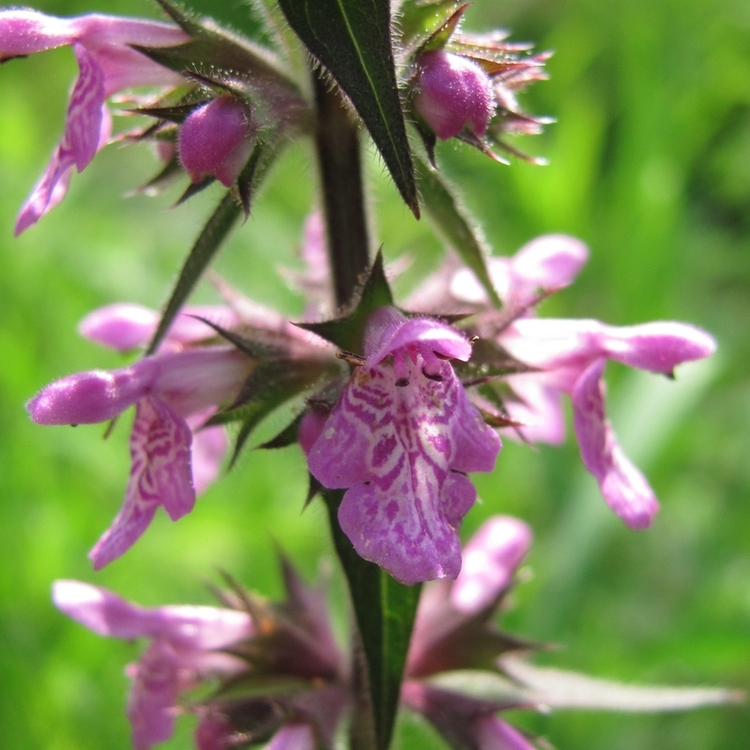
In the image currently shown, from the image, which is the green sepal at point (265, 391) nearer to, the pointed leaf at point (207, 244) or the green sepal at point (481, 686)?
the pointed leaf at point (207, 244)

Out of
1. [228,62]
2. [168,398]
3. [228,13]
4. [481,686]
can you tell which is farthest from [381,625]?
[228,13]

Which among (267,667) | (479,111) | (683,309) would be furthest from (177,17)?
(683,309)

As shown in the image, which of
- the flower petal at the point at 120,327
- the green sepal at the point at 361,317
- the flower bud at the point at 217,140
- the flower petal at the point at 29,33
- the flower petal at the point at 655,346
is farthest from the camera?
the flower petal at the point at 120,327

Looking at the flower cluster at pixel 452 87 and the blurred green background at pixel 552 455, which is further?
the blurred green background at pixel 552 455

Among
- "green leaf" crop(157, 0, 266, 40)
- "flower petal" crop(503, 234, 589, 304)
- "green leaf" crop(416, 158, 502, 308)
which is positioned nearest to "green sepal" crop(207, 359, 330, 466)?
"green leaf" crop(416, 158, 502, 308)

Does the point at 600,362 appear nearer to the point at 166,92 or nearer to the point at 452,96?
the point at 452,96

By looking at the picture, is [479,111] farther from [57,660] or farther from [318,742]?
[57,660]

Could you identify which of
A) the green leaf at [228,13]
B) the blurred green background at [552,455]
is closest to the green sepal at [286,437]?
Answer: the blurred green background at [552,455]

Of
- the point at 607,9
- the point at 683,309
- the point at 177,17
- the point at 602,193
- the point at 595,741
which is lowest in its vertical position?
the point at 595,741
